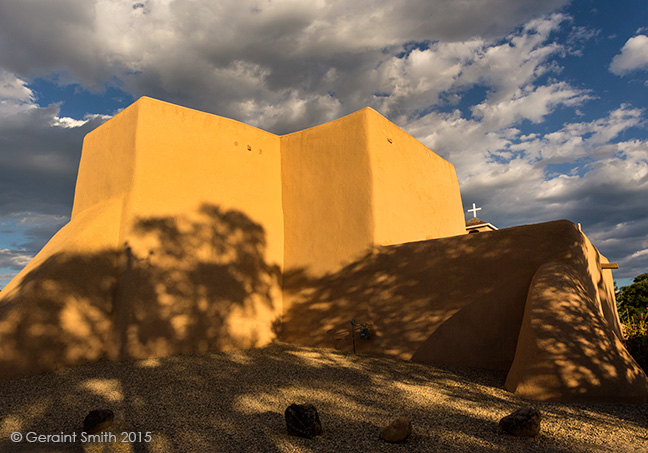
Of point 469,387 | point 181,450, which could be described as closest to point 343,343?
point 469,387

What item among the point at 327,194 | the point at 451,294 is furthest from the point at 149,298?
the point at 451,294

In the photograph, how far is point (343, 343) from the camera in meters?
8.33

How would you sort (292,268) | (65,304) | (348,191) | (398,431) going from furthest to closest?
1. (292,268)
2. (348,191)
3. (65,304)
4. (398,431)

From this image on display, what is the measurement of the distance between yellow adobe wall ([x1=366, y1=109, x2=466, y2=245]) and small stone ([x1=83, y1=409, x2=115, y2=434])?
5796 mm

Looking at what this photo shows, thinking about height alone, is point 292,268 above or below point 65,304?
above

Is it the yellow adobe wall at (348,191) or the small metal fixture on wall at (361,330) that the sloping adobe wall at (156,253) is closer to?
the yellow adobe wall at (348,191)

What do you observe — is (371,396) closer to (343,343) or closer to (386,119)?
(343,343)

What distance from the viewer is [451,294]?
7289 mm

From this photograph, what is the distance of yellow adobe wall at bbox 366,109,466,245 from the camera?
8.95m

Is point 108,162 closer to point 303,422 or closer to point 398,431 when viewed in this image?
point 303,422

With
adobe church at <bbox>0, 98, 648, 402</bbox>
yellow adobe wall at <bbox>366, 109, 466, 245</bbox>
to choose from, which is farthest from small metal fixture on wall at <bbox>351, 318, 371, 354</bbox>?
yellow adobe wall at <bbox>366, 109, 466, 245</bbox>

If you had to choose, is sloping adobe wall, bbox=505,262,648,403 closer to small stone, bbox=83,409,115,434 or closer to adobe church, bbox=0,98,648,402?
adobe church, bbox=0,98,648,402

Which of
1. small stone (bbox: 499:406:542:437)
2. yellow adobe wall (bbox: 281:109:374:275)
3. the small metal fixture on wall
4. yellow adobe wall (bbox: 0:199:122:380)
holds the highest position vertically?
yellow adobe wall (bbox: 281:109:374:275)

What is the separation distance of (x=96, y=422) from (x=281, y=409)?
1974 millimetres
